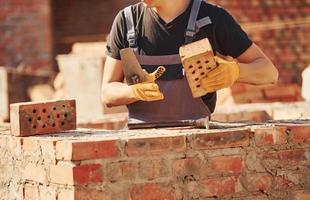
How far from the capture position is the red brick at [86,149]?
323cm

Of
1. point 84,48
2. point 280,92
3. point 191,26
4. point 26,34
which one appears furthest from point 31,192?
point 26,34

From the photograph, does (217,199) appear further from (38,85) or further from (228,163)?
(38,85)

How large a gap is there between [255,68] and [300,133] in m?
0.38

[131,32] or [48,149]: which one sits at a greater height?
[131,32]

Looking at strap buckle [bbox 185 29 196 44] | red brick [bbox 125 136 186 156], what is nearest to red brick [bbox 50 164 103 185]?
red brick [bbox 125 136 186 156]

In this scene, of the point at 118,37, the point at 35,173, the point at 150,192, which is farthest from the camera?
the point at 118,37

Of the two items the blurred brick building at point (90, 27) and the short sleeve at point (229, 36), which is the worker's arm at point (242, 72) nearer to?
the short sleeve at point (229, 36)

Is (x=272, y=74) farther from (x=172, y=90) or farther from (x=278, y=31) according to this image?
(x=278, y=31)

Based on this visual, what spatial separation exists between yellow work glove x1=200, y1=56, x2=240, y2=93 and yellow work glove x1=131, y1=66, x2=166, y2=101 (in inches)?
8.0

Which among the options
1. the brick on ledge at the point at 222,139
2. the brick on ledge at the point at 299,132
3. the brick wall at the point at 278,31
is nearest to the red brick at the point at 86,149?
the brick on ledge at the point at 222,139

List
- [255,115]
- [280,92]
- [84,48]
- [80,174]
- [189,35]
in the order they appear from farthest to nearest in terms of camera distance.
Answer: [84,48]
[280,92]
[255,115]
[189,35]
[80,174]

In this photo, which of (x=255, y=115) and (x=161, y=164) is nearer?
(x=161, y=164)

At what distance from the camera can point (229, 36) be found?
3902mm

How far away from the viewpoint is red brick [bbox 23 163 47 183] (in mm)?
3451
